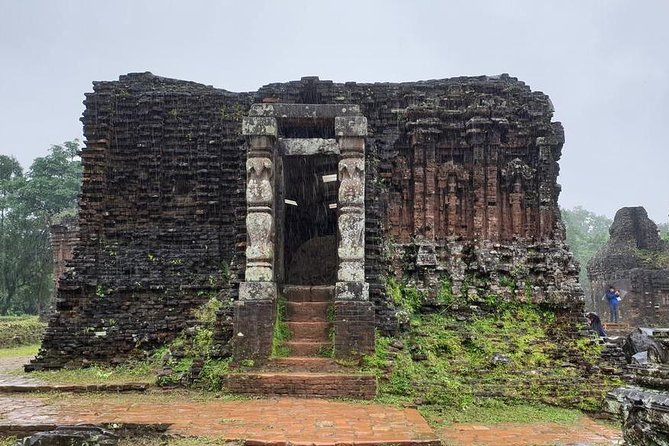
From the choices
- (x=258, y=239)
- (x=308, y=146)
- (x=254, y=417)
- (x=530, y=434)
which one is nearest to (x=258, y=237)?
(x=258, y=239)

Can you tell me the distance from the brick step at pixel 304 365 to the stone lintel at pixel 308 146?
3377 mm

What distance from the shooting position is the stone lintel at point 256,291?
8.16 meters

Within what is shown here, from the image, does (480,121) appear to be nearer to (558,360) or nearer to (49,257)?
(558,360)

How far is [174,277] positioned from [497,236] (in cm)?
565

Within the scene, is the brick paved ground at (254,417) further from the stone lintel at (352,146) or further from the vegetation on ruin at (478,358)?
the stone lintel at (352,146)

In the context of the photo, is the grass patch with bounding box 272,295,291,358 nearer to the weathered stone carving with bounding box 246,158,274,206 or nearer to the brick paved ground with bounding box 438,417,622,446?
the weathered stone carving with bounding box 246,158,274,206

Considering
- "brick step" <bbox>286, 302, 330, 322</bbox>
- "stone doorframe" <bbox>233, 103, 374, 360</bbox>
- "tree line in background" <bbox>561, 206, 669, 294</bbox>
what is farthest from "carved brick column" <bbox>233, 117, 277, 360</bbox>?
"tree line in background" <bbox>561, 206, 669, 294</bbox>

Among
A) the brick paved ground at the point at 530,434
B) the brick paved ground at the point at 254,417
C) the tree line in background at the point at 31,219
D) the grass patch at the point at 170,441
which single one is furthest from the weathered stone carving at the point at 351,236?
the tree line in background at the point at 31,219

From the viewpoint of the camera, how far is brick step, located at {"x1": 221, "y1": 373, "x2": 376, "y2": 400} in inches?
292

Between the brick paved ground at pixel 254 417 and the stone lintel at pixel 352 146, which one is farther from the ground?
the stone lintel at pixel 352 146

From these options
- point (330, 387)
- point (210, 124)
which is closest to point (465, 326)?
point (330, 387)

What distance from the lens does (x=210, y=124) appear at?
1110cm

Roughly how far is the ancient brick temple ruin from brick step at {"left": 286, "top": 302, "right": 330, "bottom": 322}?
0.26 meters

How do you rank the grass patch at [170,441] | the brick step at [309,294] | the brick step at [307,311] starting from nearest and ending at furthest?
the grass patch at [170,441] < the brick step at [307,311] < the brick step at [309,294]
